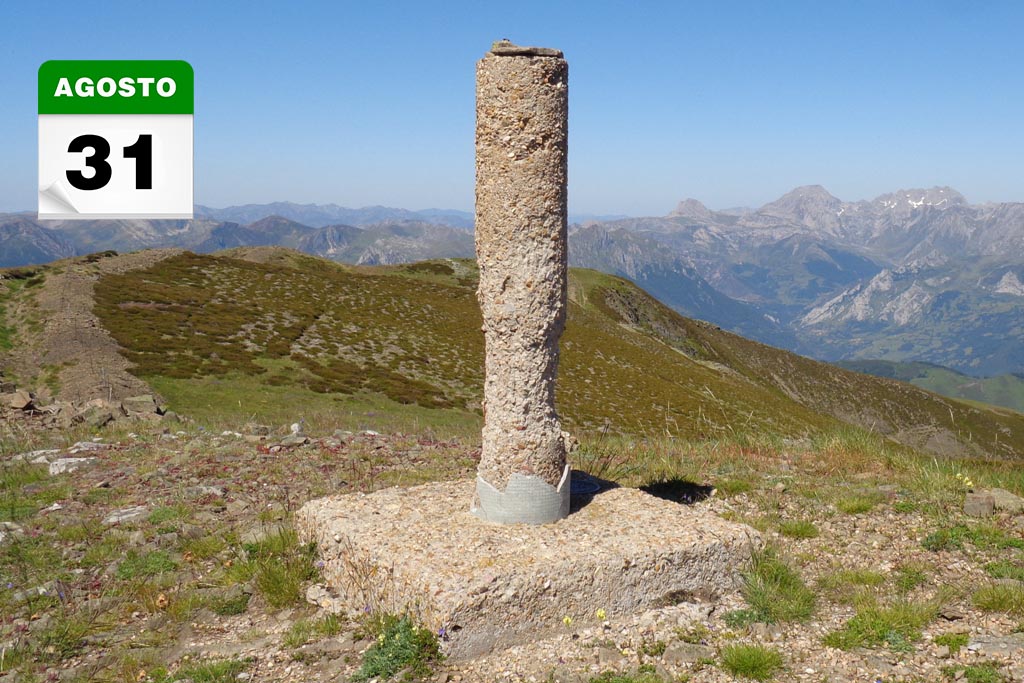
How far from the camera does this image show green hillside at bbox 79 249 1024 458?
31.7 meters

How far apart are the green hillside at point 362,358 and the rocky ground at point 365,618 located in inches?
77.7

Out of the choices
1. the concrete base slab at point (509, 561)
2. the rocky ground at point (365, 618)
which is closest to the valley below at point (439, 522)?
the rocky ground at point (365, 618)

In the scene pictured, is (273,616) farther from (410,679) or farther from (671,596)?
(671,596)

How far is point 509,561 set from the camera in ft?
24.9

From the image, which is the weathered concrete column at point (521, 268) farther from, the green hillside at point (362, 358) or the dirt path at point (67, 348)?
the dirt path at point (67, 348)

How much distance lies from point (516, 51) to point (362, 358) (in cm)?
3737

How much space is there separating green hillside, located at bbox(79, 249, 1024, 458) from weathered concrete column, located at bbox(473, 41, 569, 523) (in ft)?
20.1

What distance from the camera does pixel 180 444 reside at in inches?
574

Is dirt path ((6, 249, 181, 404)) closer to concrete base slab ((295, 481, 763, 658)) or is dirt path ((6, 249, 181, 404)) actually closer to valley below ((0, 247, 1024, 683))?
valley below ((0, 247, 1024, 683))

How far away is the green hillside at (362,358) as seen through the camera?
31656 mm

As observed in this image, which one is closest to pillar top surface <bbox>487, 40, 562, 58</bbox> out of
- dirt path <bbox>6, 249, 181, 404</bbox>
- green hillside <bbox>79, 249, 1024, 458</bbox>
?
green hillside <bbox>79, 249, 1024, 458</bbox>

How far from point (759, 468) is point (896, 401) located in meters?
119

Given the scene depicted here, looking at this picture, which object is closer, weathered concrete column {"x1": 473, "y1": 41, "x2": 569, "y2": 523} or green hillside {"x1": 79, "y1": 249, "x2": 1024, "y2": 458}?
weathered concrete column {"x1": 473, "y1": 41, "x2": 569, "y2": 523}

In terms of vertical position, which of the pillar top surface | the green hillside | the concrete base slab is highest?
the pillar top surface
